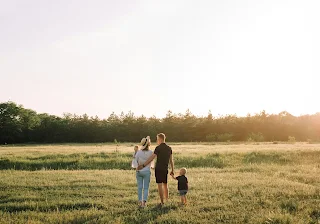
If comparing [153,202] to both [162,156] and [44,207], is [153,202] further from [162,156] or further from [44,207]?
[44,207]

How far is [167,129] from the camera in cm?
9169

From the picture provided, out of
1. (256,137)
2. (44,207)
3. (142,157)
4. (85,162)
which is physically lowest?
(44,207)

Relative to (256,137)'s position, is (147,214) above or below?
below

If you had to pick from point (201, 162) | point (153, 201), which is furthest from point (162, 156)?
point (201, 162)

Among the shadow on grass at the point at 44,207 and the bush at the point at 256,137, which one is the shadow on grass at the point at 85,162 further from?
the bush at the point at 256,137

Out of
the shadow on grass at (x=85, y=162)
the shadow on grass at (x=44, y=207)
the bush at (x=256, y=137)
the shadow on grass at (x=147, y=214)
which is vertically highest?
the bush at (x=256, y=137)

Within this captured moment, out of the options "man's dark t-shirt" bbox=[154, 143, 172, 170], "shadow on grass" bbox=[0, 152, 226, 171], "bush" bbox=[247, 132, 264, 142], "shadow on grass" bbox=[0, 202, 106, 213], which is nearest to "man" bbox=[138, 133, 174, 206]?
"man's dark t-shirt" bbox=[154, 143, 172, 170]

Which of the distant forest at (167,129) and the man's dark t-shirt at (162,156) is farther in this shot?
the distant forest at (167,129)

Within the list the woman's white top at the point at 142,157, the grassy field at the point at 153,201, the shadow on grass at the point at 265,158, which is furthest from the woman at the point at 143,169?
the shadow on grass at the point at 265,158

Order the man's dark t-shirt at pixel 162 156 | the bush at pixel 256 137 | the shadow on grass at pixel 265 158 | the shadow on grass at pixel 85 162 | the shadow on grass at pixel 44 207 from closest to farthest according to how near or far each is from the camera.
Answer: the shadow on grass at pixel 44 207 → the man's dark t-shirt at pixel 162 156 → the shadow on grass at pixel 85 162 → the shadow on grass at pixel 265 158 → the bush at pixel 256 137

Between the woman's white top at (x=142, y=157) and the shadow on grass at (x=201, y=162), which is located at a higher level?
the woman's white top at (x=142, y=157)

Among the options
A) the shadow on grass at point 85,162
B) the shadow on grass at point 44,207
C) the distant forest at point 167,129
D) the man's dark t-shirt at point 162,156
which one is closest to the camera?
the shadow on grass at point 44,207

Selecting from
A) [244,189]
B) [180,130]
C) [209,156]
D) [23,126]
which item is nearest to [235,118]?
[180,130]

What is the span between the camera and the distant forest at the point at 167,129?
85.7m
